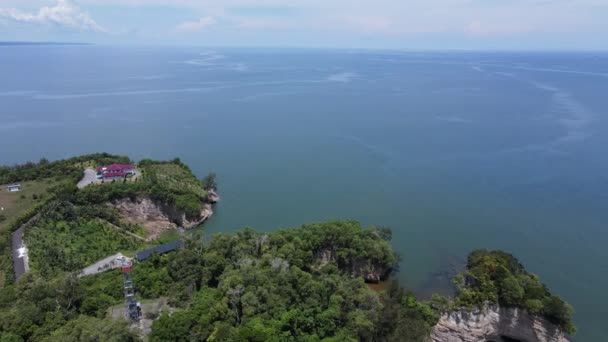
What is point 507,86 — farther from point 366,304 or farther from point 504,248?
point 366,304

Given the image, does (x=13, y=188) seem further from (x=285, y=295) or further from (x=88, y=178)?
(x=285, y=295)

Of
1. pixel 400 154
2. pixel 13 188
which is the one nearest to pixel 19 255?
pixel 13 188

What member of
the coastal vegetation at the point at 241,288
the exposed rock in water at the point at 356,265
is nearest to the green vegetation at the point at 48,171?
the coastal vegetation at the point at 241,288

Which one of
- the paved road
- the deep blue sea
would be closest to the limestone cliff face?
the deep blue sea

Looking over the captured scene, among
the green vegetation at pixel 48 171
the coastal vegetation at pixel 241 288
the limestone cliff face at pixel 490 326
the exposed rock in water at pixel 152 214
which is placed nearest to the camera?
the coastal vegetation at pixel 241 288

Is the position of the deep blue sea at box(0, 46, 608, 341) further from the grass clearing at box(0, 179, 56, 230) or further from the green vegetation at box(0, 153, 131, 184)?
the grass clearing at box(0, 179, 56, 230)

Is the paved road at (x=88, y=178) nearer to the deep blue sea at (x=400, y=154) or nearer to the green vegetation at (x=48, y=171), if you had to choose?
the green vegetation at (x=48, y=171)

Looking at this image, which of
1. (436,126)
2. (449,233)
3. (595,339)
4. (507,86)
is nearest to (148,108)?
(436,126)
